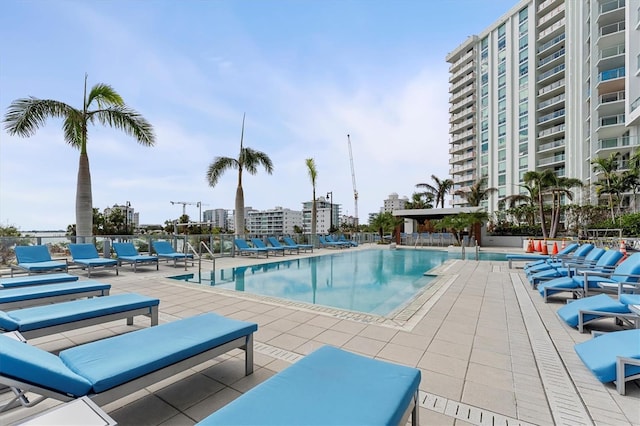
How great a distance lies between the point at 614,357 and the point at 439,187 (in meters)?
34.2

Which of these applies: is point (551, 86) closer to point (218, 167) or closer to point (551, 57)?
point (551, 57)

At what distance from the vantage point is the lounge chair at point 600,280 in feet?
15.8

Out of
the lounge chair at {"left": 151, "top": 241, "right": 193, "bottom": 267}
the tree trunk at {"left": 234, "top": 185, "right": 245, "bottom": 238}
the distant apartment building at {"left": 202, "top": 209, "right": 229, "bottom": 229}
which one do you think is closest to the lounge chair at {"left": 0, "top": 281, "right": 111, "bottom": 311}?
the lounge chair at {"left": 151, "top": 241, "right": 193, "bottom": 267}

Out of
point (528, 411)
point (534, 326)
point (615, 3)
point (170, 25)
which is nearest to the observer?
point (528, 411)

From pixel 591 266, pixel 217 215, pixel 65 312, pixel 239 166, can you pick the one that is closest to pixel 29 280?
pixel 65 312

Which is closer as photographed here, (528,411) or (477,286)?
(528,411)

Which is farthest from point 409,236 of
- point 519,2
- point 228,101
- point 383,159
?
point 519,2

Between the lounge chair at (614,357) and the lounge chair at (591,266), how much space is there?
3.61 meters

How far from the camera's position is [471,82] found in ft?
159

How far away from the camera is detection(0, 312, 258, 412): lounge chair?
174cm

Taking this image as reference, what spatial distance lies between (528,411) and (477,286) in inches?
214

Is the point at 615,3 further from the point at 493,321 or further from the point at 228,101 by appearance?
the point at 493,321

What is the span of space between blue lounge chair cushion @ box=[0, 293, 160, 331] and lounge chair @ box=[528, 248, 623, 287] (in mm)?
7681

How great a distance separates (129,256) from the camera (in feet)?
31.5
